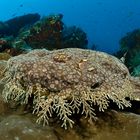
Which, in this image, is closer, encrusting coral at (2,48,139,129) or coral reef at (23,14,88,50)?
encrusting coral at (2,48,139,129)

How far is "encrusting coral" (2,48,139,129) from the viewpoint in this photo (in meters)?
3.11

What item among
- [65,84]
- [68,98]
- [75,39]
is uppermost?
[75,39]

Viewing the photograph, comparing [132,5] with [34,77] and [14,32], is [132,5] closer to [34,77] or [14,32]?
[14,32]

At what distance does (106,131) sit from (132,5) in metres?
116

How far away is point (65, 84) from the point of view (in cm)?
311

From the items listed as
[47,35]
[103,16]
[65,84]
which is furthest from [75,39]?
[103,16]

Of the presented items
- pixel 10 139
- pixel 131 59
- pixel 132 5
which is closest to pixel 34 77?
pixel 10 139

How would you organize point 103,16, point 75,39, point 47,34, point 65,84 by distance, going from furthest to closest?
point 103,16, point 75,39, point 47,34, point 65,84

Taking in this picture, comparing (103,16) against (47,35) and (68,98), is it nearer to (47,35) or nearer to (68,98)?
(47,35)

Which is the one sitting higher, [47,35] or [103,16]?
[103,16]

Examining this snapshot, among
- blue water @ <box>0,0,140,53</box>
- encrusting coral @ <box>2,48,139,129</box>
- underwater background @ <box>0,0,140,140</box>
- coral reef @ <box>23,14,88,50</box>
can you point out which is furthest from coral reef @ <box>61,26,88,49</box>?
blue water @ <box>0,0,140,53</box>

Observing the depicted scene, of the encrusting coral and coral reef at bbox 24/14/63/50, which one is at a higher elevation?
coral reef at bbox 24/14/63/50

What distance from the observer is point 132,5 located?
115m

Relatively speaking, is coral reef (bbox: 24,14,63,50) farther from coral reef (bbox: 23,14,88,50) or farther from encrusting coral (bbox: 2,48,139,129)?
encrusting coral (bbox: 2,48,139,129)
